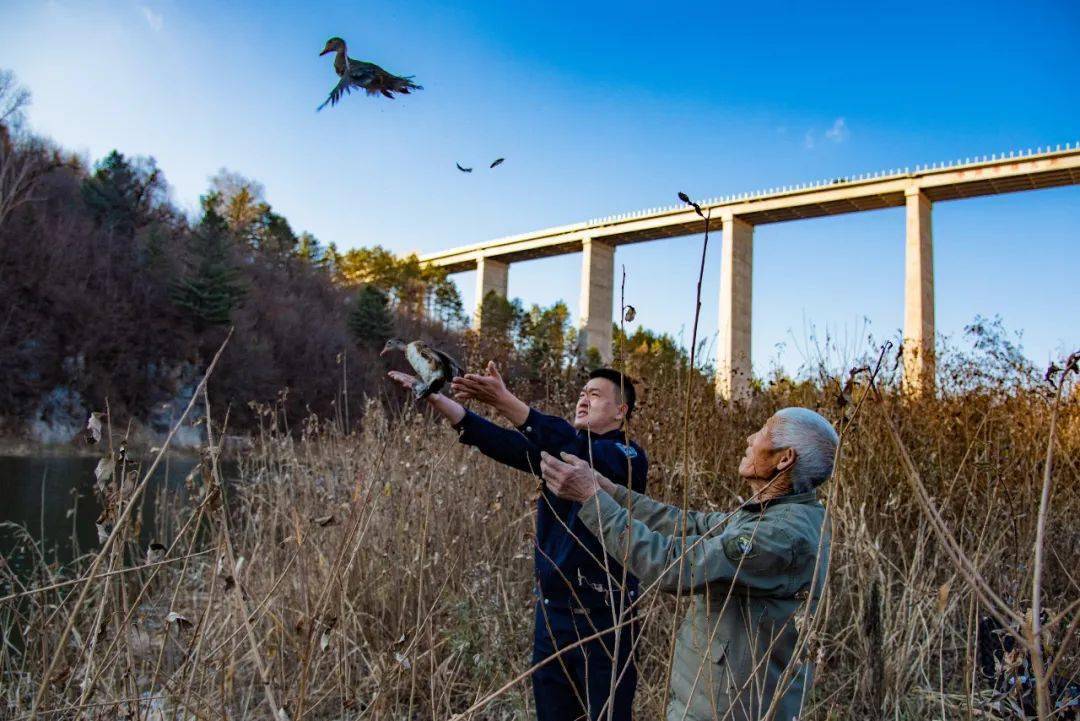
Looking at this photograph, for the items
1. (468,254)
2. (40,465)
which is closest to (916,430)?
(40,465)

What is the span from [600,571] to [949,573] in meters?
2.37

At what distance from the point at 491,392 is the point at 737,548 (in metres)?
0.94

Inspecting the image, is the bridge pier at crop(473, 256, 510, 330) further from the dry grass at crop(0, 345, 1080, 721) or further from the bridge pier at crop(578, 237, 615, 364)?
the dry grass at crop(0, 345, 1080, 721)

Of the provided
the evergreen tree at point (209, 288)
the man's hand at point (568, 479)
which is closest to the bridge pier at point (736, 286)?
the evergreen tree at point (209, 288)

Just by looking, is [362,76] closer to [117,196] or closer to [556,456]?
[556,456]

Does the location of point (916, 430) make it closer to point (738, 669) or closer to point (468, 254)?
point (738, 669)

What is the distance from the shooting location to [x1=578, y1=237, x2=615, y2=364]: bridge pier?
35.4 metres

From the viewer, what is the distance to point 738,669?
1.80 metres

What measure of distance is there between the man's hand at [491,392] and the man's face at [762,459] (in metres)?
0.74

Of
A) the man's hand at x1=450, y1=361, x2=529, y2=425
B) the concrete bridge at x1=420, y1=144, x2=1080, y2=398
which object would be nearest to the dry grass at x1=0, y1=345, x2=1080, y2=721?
the man's hand at x1=450, y1=361, x2=529, y2=425

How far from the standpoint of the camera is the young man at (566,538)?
233cm

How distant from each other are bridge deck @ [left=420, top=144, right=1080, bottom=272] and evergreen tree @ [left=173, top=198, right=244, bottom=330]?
12.6 meters

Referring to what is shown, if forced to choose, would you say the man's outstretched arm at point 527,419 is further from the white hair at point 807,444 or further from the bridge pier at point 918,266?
the bridge pier at point 918,266

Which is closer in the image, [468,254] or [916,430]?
[916,430]
